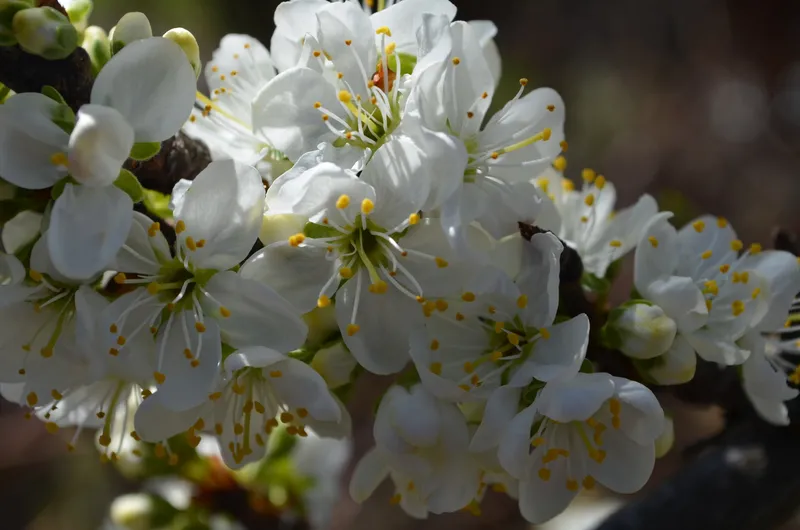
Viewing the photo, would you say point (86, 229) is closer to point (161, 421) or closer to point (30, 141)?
point (30, 141)

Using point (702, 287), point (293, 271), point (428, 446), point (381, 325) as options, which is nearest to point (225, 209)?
point (293, 271)

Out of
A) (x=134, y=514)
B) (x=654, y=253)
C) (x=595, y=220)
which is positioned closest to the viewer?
(x=654, y=253)

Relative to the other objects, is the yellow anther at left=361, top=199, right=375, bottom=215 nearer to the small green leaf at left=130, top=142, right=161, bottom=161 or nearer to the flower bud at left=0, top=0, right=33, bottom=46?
the small green leaf at left=130, top=142, right=161, bottom=161

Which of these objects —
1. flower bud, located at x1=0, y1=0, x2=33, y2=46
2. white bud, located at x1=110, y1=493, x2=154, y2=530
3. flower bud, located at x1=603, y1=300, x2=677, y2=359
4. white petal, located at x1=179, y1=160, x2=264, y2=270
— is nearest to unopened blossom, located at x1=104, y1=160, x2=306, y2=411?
white petal, located at x1=179, y1=160, x2=264, y2=270

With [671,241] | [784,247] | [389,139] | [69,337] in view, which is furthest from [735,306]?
[69,337]

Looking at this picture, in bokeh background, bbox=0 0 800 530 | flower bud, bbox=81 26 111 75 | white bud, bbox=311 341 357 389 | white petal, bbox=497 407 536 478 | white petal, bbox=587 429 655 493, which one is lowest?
bokeh background, bbox=0 0 800 530

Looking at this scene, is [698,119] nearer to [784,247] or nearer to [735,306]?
[784,247]

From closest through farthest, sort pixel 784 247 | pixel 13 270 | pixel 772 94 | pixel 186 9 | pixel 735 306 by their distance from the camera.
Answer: pixel 13 270 → pixel 735 306 → pixel 784 247 → pixel 186 9 → pixel 772 94
